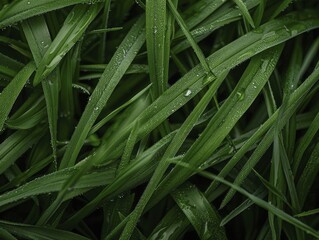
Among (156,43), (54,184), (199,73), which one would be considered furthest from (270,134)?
(54,184)

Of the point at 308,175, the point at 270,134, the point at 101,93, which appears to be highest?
the point at 101,93

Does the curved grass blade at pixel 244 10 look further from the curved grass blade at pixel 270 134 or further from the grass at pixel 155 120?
the curved grass blade at pixel 270 134

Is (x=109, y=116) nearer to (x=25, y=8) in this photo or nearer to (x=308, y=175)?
(x=25, y=8)

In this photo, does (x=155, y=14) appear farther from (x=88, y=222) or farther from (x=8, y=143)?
(x=88, y=222)

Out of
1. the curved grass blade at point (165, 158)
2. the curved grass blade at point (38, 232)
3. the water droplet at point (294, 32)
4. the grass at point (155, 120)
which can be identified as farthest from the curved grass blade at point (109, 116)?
the water droplet at point (294, 32)

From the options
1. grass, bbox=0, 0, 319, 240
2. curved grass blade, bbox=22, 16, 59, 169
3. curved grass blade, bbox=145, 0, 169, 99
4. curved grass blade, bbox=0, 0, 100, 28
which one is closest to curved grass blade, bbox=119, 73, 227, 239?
grass, bbox=0, 0, 319, 240

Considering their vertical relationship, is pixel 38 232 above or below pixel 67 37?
below

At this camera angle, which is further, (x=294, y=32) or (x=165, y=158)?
(x=294, y=32)
